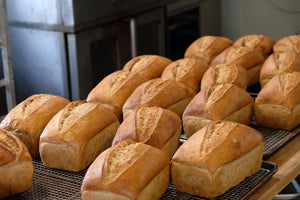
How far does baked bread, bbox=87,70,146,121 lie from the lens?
199 cm

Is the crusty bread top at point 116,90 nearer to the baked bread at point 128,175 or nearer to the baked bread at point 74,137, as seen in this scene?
the baked bread at point 74,137

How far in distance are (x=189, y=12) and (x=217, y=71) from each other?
204 centimetres

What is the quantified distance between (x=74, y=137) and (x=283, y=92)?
859mm

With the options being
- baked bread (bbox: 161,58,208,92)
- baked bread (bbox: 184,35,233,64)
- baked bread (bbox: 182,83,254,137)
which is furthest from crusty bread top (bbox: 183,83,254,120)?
baked bread (bbox: 184,35,233,64)

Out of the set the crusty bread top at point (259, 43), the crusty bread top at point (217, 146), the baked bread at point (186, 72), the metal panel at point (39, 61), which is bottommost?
the metal panel at point (39, 61)

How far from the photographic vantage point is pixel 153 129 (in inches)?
63.6

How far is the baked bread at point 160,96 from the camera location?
190 cm

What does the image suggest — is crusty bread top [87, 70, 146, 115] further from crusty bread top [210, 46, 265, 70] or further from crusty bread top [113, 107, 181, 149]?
crusty bread top [210, 46, 265, 70]

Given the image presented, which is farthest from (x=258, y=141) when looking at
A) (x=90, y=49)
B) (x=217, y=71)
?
(x=90, y=49)

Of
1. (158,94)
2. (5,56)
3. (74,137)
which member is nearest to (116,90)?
(158,94)

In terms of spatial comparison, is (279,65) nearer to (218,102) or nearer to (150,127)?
(218,102)

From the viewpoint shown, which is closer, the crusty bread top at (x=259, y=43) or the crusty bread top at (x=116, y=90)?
the crusty bread top at (x=116, y=90)

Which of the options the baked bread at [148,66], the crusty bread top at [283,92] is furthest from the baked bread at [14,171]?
the crusty bread top at [283,92]

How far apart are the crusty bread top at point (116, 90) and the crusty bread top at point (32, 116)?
0.18 meters
